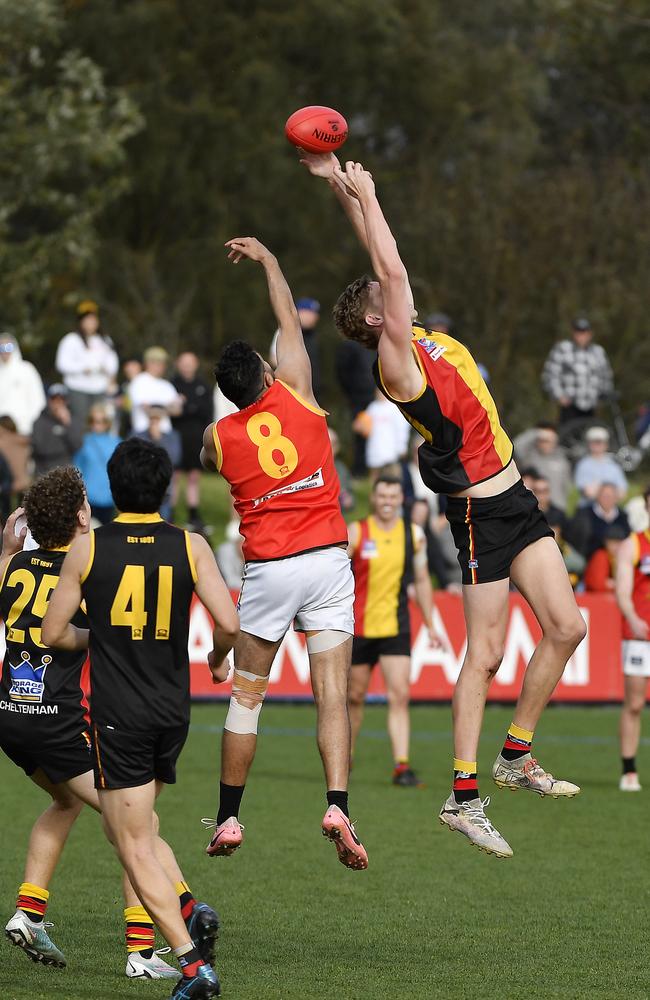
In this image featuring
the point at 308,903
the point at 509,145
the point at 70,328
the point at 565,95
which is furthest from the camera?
the point at 565,95

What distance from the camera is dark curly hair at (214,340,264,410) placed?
770 cm

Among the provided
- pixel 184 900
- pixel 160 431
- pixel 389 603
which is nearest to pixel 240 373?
pixel 184 900

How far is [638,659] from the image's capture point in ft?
43.2

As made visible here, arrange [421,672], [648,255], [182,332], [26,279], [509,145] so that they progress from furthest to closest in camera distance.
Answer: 1. [509,145]
2. [182,332]
3. [648,255]
4. [26,279]
5. [421,672]

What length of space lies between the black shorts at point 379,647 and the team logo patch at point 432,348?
6.08 m

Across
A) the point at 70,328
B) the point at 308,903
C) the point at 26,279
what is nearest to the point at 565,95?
the point at 70,328

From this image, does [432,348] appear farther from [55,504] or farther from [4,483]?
[4,483]

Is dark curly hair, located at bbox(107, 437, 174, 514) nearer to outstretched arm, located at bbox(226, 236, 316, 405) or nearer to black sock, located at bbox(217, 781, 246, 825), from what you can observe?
outstretched arm, located at bbox(226, 236, 316, 405)

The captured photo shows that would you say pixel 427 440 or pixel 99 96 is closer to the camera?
pixel 427 440

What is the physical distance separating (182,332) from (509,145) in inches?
375

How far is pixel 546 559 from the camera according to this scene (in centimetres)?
786

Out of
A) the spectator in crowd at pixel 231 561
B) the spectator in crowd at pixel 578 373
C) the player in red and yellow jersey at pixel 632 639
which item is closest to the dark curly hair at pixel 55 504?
the player in red and yellow jersey at pixel 632 639

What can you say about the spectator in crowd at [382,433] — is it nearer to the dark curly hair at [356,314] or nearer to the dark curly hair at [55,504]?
the dark curly hair at [356,314]

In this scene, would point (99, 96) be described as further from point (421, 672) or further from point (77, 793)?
point (77, 793)
